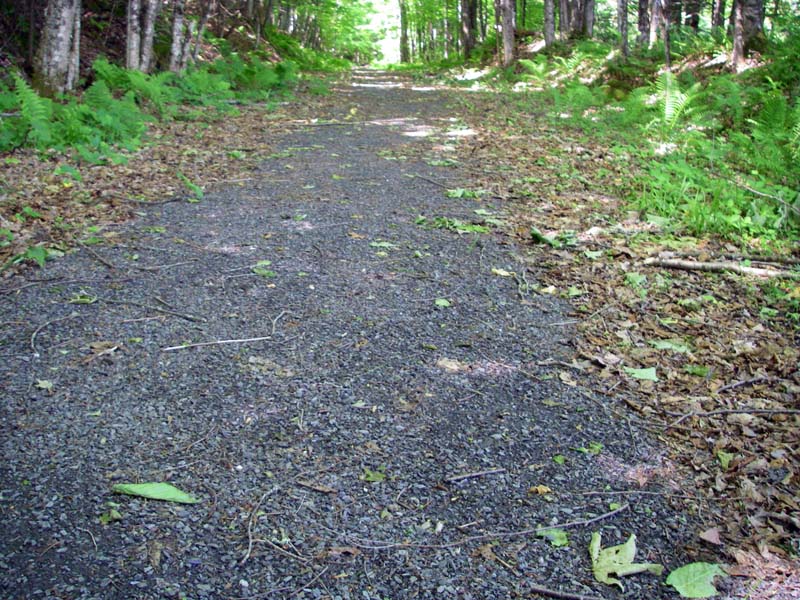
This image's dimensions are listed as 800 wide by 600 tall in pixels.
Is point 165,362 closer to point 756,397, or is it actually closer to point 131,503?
point 131,503

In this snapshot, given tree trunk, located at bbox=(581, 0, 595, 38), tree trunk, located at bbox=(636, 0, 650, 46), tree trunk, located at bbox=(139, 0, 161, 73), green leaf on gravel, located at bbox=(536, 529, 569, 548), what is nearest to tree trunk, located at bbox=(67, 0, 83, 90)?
tree trunk, located at bbox=(139, 0, 161, 73)

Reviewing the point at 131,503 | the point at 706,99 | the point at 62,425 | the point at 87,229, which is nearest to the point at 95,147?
the point at 87,229

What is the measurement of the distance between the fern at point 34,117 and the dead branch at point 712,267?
6.10 meters

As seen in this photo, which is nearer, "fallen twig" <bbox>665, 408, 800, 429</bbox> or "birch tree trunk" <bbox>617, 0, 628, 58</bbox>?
"fallen twig" <bbox>665, 408, 800, 429</bbox>

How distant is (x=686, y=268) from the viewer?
476 cm

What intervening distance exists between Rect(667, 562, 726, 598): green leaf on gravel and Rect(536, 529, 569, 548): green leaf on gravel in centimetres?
33

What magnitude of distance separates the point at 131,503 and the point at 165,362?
1.07 meters

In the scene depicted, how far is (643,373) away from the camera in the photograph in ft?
11.1

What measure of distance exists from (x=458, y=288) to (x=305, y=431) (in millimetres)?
1811

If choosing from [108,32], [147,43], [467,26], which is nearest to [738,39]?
[147,43]

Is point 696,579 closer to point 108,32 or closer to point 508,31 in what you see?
point 108,32

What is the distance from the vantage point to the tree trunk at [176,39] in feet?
38.7

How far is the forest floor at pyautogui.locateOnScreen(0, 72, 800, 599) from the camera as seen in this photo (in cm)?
214

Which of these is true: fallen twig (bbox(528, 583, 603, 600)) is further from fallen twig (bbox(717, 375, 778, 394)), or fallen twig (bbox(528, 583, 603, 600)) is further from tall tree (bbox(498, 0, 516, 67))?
tall tree (bbox(498, 0, 516, 67))
